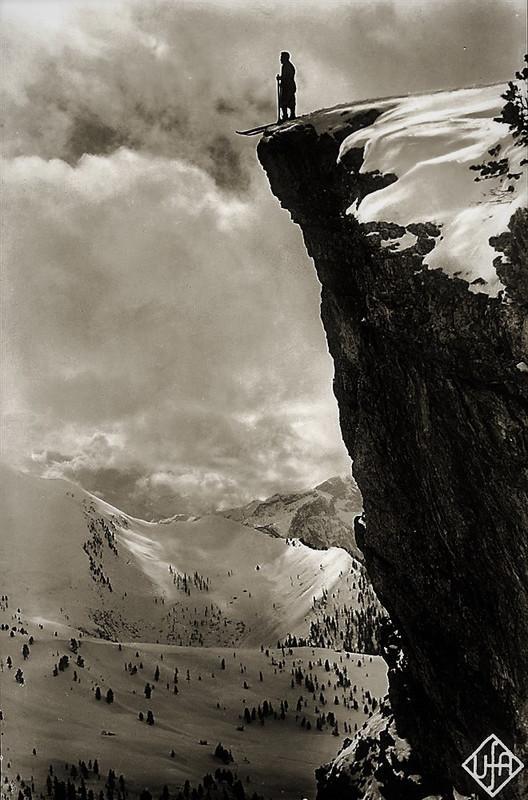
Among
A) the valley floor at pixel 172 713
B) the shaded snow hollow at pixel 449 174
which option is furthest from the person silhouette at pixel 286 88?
the valley floor at pixel 172 713

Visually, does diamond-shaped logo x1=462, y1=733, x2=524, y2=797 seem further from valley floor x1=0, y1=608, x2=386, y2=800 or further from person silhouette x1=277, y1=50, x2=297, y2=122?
valley floor x1=0, y1=608, x2=386, y2=800

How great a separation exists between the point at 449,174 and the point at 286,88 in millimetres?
13329

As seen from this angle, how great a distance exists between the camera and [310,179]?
33844 millimetres

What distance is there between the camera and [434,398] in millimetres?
26719

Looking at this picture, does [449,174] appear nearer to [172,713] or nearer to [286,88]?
[286,88]

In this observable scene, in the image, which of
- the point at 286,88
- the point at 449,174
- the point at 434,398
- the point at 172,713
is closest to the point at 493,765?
the point at 434,398

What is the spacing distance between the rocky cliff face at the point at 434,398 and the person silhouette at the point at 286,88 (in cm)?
217

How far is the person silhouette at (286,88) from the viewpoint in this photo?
111 ft

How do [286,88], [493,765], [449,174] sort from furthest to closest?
[286,88] → [493,765] → [449,174]

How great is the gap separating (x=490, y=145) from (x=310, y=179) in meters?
10.4

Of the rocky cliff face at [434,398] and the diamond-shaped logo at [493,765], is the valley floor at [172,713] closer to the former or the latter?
the rocky cliff face at [434,398]

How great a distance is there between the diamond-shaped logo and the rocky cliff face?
15.5 inches

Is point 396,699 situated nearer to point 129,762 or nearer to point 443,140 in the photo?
point 443,140

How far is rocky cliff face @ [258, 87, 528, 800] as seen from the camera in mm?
23422
